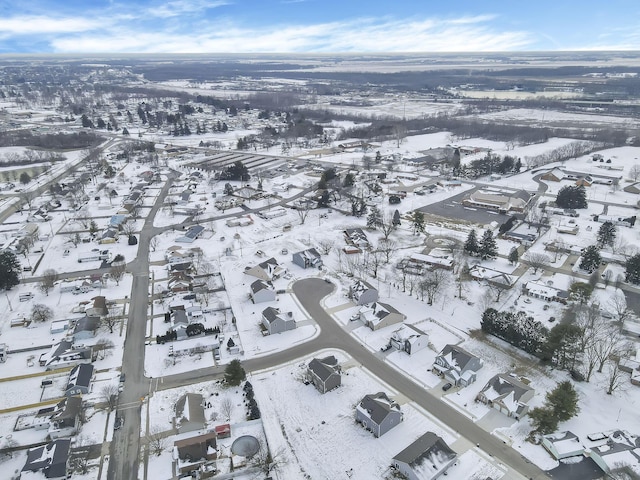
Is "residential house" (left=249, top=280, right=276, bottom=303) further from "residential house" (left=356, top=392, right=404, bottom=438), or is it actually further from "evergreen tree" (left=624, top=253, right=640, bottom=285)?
"evergreen tree" (left=624, top=253, right=640, bottom=285)

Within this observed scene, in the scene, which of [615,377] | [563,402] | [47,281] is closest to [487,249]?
[615,377]

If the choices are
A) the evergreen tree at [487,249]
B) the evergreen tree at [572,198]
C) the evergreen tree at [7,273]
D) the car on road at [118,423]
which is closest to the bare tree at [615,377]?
the evergreen tree at [487,249]

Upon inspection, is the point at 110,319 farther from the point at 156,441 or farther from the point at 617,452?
the point at 617,452

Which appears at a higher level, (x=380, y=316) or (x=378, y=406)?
(x=378, y=406)

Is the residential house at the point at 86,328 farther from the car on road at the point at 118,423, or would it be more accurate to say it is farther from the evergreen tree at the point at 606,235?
the evergreen tree at the point at 606,235

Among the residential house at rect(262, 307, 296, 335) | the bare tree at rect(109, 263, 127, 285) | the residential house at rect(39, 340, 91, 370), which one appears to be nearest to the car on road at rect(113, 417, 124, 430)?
the residential house at rect(39, 340, 91, 370)
